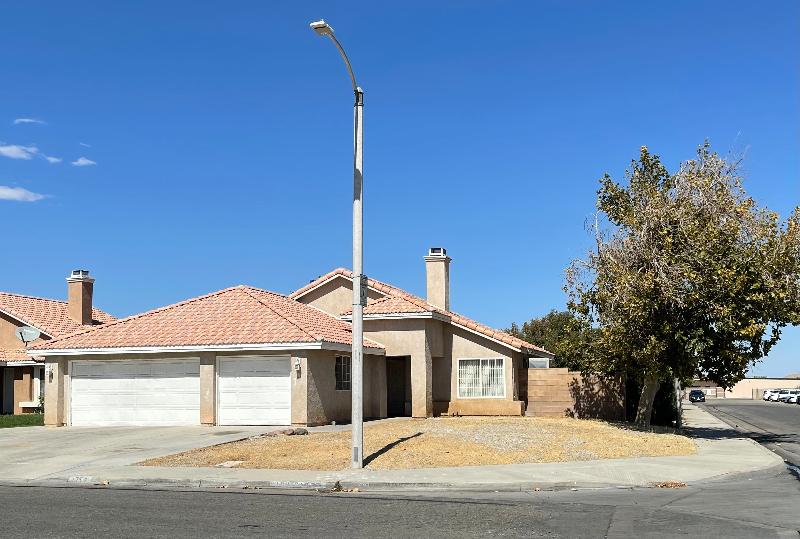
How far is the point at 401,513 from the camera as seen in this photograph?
10.8 meters

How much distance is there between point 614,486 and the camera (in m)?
13.3

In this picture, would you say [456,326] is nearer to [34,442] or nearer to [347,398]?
[347,398]

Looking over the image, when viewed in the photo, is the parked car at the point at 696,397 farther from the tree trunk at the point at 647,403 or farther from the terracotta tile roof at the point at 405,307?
the tree trunk at the point at 647,403

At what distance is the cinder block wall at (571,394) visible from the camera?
1129 inches

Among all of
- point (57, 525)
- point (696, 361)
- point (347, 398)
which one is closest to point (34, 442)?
point (347, 398)

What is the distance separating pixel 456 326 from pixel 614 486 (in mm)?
16707

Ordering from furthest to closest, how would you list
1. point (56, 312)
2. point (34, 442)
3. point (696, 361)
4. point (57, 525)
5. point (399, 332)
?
point (56, 312)
point (399, 332)
point (696, 361)
point (34, 442)
point (57, 525)

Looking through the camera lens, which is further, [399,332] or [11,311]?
[11,311]

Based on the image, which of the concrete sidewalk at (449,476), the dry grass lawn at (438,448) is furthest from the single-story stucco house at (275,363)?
the concrete sidewalk at (449,476)

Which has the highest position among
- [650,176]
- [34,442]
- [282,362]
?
[650,176]

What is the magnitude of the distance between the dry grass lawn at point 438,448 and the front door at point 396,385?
327 inches

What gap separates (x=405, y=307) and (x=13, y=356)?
1808 centimetres

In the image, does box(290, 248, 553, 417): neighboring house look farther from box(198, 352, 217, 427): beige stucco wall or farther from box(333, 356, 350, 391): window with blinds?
box(198, 352, 217, 427): beige stucco wall

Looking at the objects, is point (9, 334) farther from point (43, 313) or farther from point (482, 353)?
point (482, 353)
